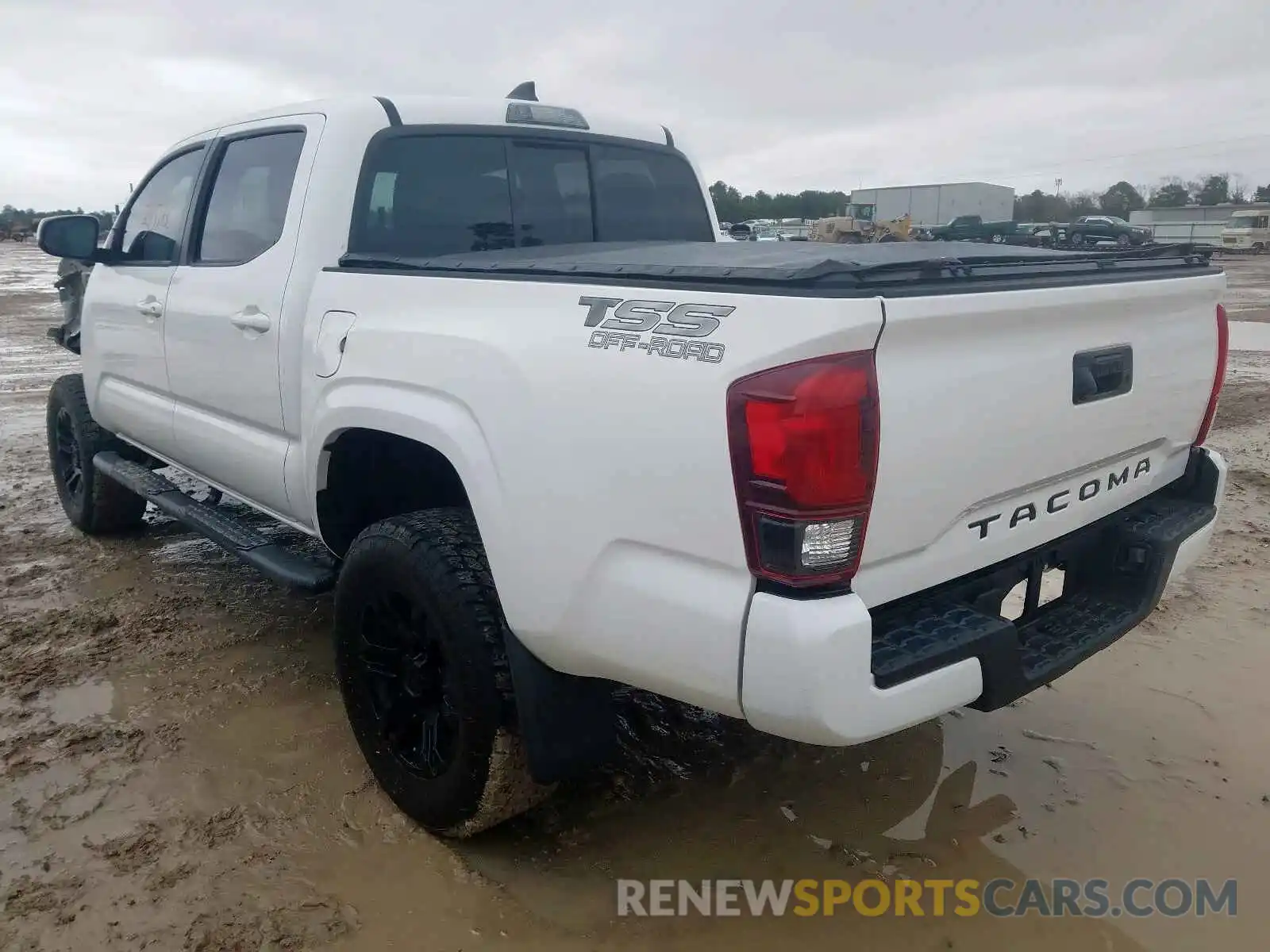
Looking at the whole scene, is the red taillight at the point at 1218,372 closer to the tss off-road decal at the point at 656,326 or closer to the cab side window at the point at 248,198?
the tss off-road decal at the point at 656,326

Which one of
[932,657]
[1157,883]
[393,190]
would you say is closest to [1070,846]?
[1157,883]

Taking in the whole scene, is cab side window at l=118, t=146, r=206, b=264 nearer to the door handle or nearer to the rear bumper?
the door handle

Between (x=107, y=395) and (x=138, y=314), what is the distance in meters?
0.66

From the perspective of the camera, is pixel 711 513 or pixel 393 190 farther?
pixel 393 190

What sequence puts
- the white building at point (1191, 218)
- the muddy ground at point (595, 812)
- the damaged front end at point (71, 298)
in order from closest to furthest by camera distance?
the muddy ground at point (595, 812), the damaged front end at point (71, 298), the white building at point (1191, 218)

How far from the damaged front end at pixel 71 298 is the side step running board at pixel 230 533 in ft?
5.24

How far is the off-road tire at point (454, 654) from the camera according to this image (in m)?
2.36

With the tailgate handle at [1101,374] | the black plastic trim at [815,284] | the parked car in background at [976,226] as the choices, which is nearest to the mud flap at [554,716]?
the black plastic trim at [815,284]

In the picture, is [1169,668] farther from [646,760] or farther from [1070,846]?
[646,760]

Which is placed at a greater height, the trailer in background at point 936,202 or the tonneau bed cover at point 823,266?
the trailer in background at point 936,202

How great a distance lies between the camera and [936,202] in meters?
43.0

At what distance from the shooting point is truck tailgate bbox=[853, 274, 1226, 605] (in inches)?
74.3

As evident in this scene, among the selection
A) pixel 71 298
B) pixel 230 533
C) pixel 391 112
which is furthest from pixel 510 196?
pixel 71 298

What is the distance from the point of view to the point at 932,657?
1954 millimetres
